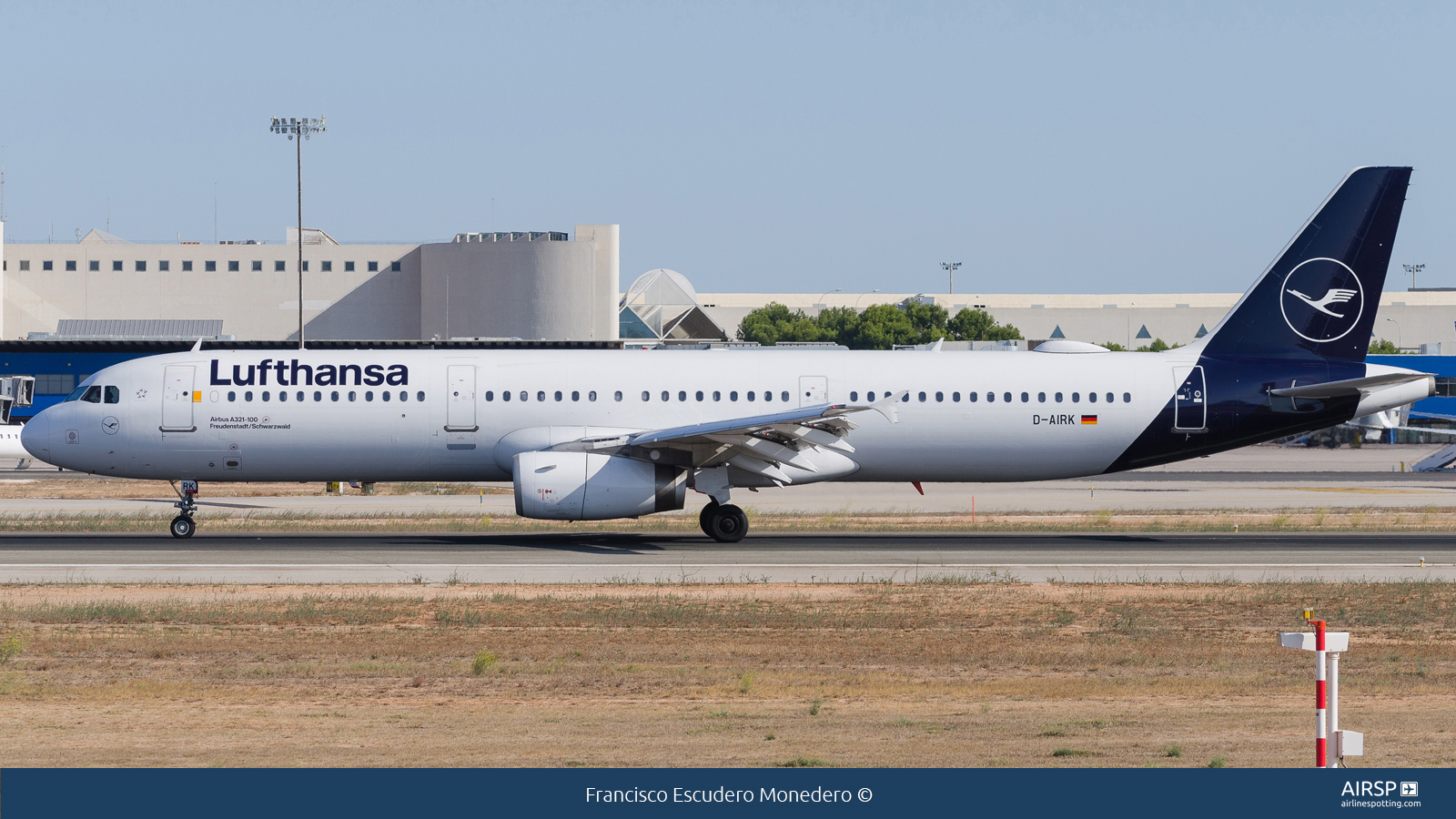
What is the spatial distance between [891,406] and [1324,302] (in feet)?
36.8

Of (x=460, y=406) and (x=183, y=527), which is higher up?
(x=460, y=406)

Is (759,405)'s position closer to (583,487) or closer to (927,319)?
(583,487)

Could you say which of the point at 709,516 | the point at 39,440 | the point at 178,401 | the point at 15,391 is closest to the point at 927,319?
the point at 15,391

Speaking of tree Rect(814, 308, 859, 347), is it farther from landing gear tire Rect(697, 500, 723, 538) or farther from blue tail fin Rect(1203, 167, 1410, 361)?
landing gear tire Rect(697, 500, 723, 538)

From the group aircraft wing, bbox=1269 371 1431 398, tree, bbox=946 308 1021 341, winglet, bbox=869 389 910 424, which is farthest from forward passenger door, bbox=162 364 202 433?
tree, bbox=946 308 1021 341

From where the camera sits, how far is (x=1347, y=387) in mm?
32062

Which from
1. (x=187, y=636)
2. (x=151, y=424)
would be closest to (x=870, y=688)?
(x=187, y=636)

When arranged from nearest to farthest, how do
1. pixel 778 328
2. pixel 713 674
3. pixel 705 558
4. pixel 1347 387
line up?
pixel 713 674
pixel 705 558
pixel 1347 387
pixel 778 328

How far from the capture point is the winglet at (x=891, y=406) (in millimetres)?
29516

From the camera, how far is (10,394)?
8875 centimetres

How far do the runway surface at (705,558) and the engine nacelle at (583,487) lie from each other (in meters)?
0.88

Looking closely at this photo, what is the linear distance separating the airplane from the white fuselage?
0.15 feet

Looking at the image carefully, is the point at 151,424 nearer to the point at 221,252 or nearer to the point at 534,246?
the point at 534,246

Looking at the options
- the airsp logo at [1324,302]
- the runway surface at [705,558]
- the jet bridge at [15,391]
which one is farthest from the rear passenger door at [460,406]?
the jet bridge at [15,391]
